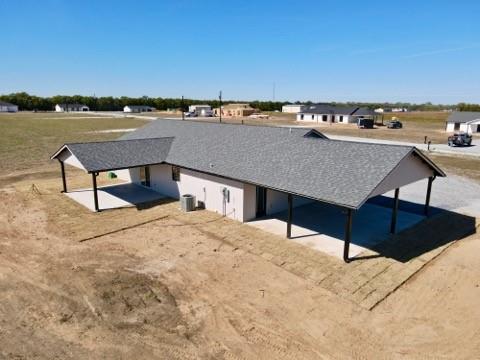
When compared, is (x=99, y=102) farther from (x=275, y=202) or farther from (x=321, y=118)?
(x=275, y=202)

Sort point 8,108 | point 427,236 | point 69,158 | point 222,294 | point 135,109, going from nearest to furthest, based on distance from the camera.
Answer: point 222,294, point 427,236, point 69,158, point 8,108, point 135,109

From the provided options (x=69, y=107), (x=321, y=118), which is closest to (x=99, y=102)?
(x=69, y=107)

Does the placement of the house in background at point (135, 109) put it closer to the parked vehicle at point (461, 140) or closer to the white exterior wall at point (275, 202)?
the parked vehicle at point (461, 140)

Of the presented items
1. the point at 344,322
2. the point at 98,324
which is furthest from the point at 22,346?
the point at 344,322

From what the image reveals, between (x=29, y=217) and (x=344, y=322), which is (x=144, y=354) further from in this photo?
(x=29, y=217)

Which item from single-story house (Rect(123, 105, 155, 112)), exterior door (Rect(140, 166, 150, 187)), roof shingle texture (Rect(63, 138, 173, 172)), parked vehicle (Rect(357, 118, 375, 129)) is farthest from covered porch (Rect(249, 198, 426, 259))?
single-story house (Rect(123, 105, 155, 112))

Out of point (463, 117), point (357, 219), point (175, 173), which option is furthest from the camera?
point (463, 117)
